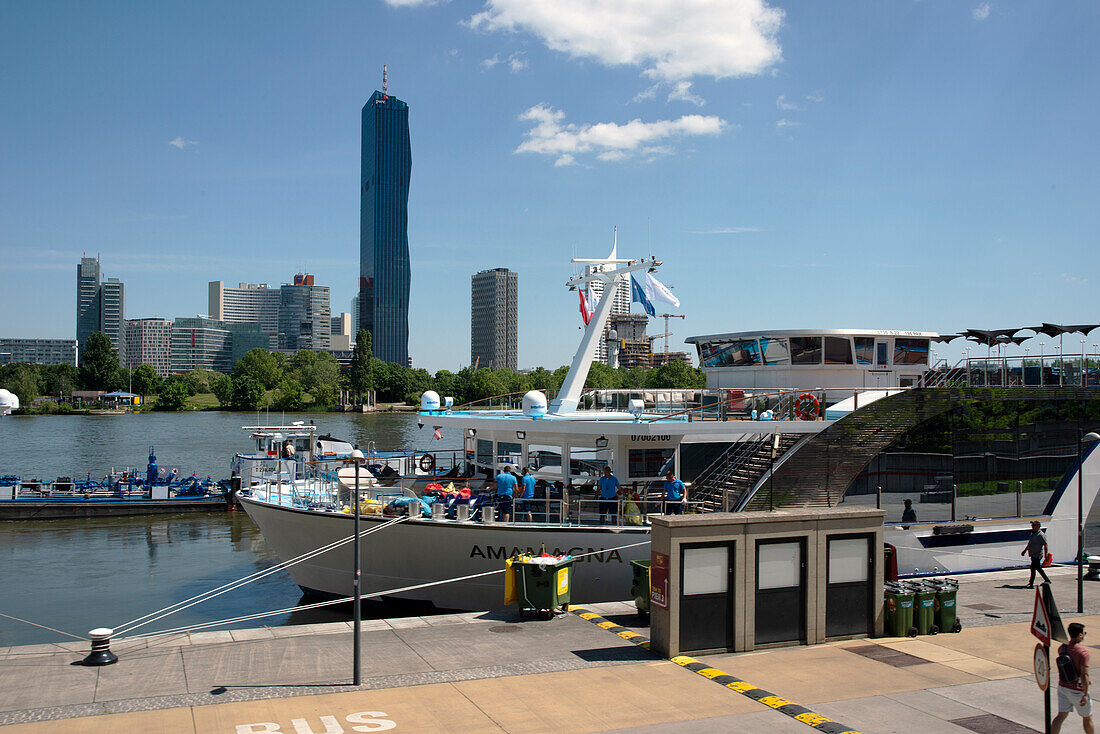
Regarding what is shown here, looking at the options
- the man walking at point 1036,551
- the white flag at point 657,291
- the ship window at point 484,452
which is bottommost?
the man walking at point 1036,551

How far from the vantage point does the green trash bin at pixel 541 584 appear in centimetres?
1202

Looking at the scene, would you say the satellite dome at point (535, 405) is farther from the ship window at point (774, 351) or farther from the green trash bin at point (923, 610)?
the green trash bin at point (923, 610)

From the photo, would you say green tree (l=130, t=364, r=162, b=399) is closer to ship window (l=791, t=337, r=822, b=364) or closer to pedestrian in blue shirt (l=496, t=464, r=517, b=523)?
ship window (l=791, t=337, r=822, b=364)

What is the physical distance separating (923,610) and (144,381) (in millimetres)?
153971

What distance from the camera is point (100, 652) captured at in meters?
9.76

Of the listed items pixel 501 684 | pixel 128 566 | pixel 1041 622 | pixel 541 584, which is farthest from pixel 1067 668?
pixel 128 566

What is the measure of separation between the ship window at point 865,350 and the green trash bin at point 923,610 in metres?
10.1

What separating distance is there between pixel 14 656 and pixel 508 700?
5.98 meters

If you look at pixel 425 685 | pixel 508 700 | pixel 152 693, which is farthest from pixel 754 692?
pixel 152 693

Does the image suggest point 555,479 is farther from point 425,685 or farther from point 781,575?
point 425,685

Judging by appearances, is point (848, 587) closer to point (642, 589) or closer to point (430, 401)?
point (642, 589)

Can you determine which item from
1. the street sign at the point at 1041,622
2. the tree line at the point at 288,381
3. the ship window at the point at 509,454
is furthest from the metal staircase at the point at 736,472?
the tree line at the point at 288,381

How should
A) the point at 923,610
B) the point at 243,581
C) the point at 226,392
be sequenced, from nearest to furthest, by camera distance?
the point at 923,610, the point at 243,581, the point at 226,392

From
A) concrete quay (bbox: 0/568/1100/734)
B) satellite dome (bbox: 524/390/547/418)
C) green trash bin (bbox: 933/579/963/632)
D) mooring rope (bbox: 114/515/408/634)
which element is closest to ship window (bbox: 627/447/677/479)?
satellite dome (bbox: 524/390/547/418)
